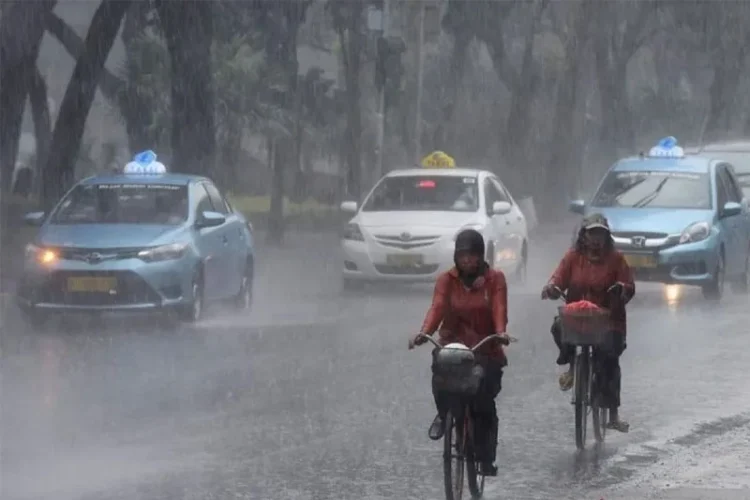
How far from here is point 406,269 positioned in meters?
23.2

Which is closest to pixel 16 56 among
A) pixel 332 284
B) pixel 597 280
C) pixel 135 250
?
pixel 332 284

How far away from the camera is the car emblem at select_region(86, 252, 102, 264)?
18688mm

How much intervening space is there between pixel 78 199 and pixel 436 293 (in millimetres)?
10886

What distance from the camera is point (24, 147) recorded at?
68.6 m

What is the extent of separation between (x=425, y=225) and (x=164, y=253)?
200 inches

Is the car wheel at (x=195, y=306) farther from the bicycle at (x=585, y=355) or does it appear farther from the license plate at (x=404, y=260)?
the bicycle at (x=585, y=355)

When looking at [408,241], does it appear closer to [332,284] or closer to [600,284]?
[332,284]

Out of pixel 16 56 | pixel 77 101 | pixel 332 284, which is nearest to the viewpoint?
pixel 332 284

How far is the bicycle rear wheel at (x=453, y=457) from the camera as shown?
9586 millimetres

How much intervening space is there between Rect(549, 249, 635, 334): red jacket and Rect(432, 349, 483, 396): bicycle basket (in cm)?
250

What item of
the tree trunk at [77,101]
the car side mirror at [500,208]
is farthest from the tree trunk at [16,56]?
the car side mirror at [500,208]

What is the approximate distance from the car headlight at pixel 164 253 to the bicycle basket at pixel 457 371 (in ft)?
32.0

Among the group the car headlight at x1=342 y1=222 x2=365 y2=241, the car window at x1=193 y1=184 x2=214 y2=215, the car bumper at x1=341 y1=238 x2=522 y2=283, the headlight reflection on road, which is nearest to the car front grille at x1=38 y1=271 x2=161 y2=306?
the car window at x1=193 y1=184 x2=214 y2=215

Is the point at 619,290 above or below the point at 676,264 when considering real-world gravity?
above
